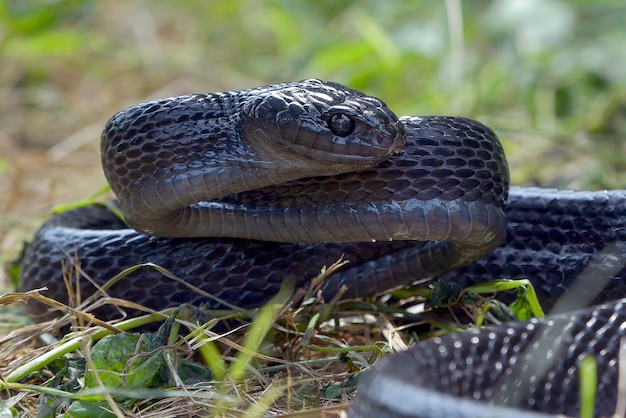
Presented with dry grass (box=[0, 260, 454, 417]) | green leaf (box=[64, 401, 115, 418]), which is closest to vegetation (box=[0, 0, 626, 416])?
dry grass (box=[0, 260, 454, 417])

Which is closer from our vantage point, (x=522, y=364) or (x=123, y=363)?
(x=522, y=364)

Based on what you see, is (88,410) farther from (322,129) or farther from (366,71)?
(366,71)

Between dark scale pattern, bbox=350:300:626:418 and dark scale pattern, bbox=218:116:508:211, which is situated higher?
dark scale pattern, bbox=218:116:508:211

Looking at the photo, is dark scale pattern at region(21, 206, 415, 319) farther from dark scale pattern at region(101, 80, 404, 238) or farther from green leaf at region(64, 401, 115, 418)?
green leaf at region(64, 401, 115, 418)

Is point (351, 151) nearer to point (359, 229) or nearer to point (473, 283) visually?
point (359, 229)

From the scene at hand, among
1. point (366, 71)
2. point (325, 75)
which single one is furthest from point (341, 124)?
point (325, 75)
